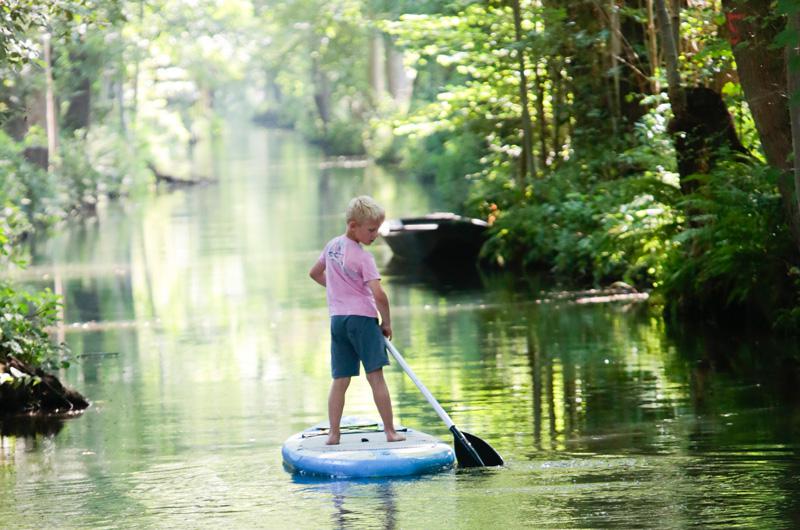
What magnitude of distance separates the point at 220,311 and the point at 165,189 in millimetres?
35460

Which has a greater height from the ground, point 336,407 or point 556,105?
point 556,105

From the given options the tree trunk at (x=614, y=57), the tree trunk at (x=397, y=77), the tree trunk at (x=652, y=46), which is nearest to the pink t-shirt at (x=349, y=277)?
the tree trunk at (x=652, y=46)

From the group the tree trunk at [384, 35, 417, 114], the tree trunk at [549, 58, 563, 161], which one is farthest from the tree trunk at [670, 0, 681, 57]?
the tree trunk at [384, 35, 417, 114]

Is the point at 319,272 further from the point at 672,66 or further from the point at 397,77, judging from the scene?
the point at 397,77

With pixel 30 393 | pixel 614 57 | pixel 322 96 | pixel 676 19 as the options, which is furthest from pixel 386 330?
pixel 322 96

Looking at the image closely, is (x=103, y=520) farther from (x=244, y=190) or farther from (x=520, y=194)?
(x=244, y=190)

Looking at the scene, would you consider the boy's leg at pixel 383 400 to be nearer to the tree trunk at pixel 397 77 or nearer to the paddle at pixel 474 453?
the paddle at pixel 474 453

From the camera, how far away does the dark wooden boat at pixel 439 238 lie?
A: 26312 millimetres

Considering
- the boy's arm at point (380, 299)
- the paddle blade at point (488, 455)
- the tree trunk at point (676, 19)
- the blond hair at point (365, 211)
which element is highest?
the tree trunk at point (676, 19)

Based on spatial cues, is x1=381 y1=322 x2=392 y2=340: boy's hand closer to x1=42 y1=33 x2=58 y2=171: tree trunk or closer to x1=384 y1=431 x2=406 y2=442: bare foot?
x1=384 y1=431 x2=406 y2=442: bare foot

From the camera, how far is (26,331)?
13.5 meters

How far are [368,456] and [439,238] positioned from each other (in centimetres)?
1723

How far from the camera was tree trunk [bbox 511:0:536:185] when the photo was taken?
24.6 meters

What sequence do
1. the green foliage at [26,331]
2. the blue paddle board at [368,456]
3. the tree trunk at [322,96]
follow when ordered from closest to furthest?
the blue paddle board at [368,456] < the green foliage at [26,331] < the tree trunk at [322,96]
